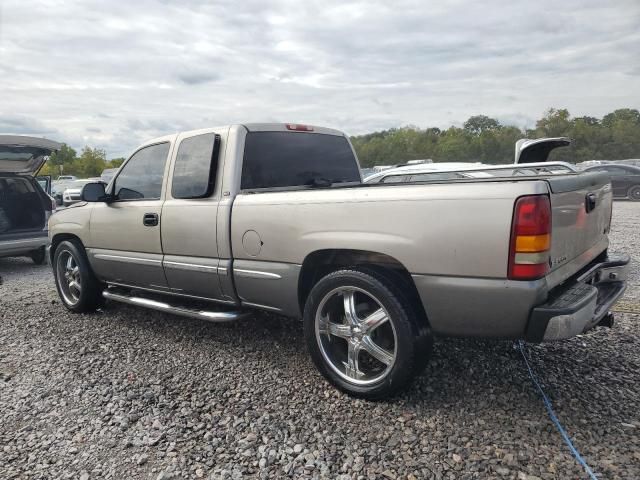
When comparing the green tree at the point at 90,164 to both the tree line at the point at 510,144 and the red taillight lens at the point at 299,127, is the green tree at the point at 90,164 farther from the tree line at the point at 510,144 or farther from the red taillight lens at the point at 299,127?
the red taillight lens at the point at 299,127

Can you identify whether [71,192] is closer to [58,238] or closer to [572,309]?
[58,238]

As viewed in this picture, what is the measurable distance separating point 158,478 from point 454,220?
1.95 m

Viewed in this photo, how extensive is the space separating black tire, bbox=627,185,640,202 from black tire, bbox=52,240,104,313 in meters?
19.4

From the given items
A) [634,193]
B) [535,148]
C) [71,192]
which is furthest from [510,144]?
[535,148]

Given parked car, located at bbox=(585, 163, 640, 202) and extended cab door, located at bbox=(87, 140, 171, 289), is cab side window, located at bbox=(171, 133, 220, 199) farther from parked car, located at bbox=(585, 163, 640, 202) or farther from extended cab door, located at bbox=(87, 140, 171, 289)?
parked car, located at bbox=(585, 163, 640, 202)

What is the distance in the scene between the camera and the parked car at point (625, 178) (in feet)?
58.7

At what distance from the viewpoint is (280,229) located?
3.18 metres

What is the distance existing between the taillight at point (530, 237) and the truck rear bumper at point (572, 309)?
20 cm

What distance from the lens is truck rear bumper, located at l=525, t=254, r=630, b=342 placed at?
236 cm

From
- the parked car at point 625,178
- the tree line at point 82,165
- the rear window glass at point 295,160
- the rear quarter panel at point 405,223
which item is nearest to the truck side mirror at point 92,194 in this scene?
the rear window glass at point 295,160

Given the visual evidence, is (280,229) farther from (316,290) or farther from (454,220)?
(454,220)

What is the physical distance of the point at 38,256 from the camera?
26.7 feet

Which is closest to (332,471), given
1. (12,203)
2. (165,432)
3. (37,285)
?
(165,432)

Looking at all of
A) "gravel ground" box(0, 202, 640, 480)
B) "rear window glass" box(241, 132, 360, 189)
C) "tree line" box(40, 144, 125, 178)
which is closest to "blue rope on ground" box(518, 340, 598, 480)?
"gravel ground" box(0, 202, 640, 480)
